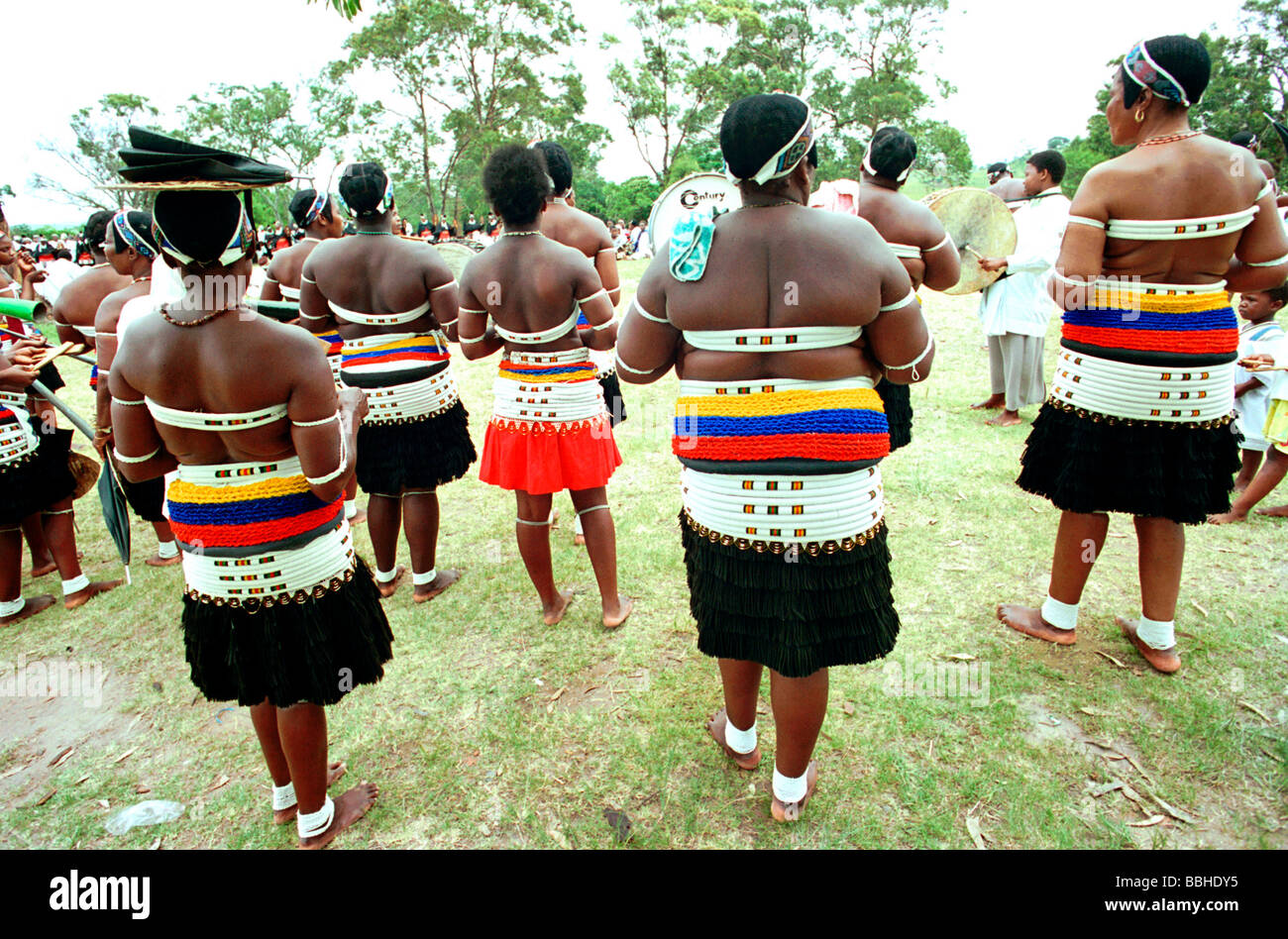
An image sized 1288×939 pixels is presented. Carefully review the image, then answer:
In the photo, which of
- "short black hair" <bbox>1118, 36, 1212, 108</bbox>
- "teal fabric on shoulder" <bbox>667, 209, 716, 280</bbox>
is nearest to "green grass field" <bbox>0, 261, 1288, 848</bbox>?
"teal fabric on shoulder" <bbox>667, 209, 716, 280</bbox>

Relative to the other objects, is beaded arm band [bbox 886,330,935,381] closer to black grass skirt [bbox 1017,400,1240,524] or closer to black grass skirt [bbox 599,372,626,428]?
black grass skirt [bbox 1017,400,1240,524]

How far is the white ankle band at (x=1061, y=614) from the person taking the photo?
11.2ft

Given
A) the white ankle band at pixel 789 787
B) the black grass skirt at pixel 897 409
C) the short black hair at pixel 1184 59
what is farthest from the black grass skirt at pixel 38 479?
the short black hair at pixel 1184 59

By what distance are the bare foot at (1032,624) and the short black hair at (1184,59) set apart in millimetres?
2257

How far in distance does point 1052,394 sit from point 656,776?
93.9 inches

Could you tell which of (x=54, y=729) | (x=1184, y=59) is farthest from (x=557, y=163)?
(x=54, y=729)

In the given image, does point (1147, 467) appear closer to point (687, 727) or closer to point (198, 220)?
point (687, 727)

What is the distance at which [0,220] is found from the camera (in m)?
4.46

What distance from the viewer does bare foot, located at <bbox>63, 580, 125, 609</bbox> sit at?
14.1ft

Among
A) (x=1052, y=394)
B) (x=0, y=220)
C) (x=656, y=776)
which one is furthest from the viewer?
(x=0, y=220)

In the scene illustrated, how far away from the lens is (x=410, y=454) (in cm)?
390

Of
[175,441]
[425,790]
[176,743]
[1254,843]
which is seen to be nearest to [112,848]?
[176,743]

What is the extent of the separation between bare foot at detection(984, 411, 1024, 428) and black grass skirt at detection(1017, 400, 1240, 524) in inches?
136

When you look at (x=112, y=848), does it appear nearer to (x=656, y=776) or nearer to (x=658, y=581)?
(x=656, y=776)
